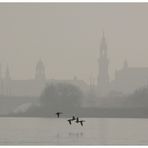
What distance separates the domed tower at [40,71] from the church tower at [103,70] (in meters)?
0.38

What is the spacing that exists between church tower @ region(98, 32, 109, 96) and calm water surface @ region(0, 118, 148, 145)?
22cm

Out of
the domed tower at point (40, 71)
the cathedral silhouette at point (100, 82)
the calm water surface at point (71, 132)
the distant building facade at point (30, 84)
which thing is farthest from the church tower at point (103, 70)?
the domed tower at point (40, 71)

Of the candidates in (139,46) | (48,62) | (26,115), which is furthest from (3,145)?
(139,46)

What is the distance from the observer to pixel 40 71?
17.3 ft

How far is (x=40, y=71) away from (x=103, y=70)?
0.42 meters

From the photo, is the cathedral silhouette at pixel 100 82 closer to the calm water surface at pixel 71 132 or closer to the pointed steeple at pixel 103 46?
the pointed steeple at pixel 103 46

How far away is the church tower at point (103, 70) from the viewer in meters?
5.27

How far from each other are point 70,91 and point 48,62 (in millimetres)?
245

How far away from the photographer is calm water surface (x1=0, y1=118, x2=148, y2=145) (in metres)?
5.19

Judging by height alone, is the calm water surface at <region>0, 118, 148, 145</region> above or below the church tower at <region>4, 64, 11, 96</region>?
below

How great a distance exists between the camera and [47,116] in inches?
208

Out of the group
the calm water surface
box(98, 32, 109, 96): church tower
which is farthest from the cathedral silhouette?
the calm water surface

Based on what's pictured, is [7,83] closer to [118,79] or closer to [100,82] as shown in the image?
[100,82]

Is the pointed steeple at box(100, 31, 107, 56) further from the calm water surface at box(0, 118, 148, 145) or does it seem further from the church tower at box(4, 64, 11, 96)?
the church tower at box(4, 64, 11, 96)
